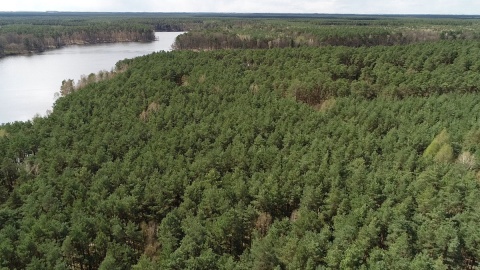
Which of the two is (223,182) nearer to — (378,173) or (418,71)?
(378,173)

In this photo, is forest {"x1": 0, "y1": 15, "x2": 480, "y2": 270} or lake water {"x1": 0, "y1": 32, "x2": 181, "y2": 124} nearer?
forest {"x1": 0, "y1": 15, "x2": 480, "y2": 270}

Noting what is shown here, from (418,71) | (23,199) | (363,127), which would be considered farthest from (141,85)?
(418,71)

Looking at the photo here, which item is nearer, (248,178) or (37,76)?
(248,178)

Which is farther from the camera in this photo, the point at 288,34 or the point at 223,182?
the point at 288,34

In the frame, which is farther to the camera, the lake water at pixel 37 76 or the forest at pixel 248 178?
the lake water at pixel 37 76
